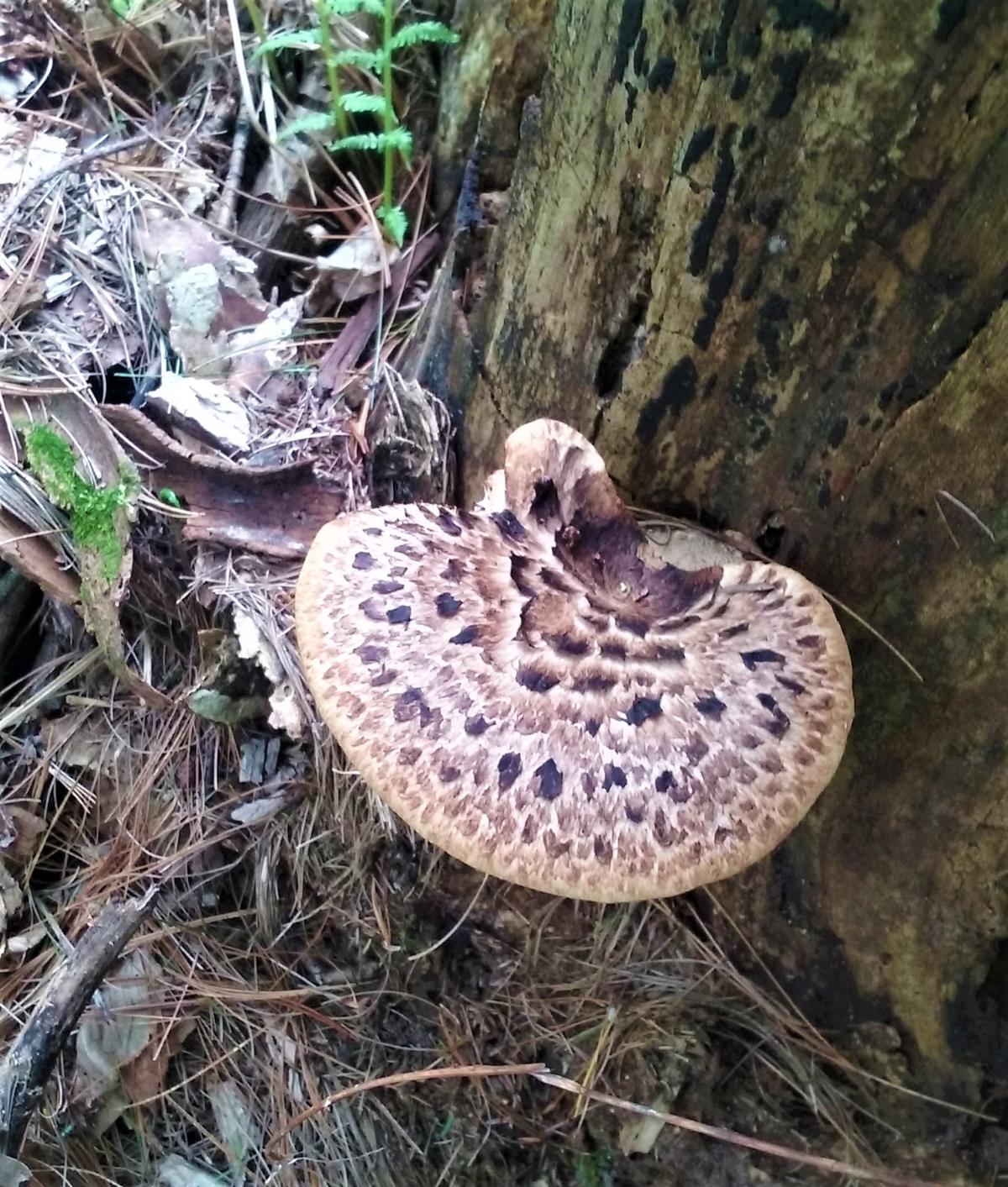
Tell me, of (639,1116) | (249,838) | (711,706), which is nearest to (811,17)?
(711,706)

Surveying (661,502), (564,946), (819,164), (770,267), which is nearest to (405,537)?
(661,502)

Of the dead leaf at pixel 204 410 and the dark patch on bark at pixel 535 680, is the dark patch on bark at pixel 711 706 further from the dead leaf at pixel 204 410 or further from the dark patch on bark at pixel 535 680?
the dead leaf at pixel 204 410

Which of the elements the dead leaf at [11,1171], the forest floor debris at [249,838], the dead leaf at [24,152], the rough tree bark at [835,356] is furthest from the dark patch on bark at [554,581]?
the dead leaf at [24,152]

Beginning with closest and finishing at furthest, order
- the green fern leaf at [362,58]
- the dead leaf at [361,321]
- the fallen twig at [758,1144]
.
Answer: the fallen twig at [758,1144], the green fern leaf at [362,58], the dead leaf at [361,321]

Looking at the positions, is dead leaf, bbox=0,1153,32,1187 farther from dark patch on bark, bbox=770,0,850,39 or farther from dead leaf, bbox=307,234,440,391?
dark patch on bark, bbox=770,0,850,39

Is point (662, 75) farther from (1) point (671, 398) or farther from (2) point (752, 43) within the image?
(1) point (671, 398)

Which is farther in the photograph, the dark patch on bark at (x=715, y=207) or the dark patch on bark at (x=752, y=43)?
the dark patch on bark at (x=715, y=207)
